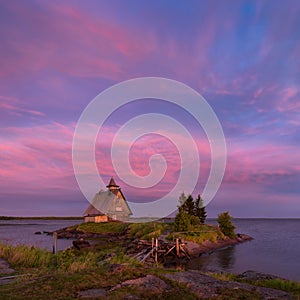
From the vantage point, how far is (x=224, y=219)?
187 feet

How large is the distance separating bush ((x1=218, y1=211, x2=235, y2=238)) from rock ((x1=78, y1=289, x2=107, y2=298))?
48.9m

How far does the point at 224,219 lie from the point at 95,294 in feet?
162

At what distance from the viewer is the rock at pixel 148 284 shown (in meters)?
10.8

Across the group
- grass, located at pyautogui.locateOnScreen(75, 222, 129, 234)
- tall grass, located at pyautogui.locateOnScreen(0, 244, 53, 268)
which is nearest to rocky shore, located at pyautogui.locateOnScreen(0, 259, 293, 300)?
tall grass, located at pyautogui.locateOnScreen(0, 244, 53, 268)

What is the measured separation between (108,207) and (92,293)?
69.9m

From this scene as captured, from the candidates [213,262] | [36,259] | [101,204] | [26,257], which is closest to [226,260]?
[213,262]

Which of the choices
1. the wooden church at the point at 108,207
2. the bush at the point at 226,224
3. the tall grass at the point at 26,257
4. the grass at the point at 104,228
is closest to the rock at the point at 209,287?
the tall grass at the point at 26,257

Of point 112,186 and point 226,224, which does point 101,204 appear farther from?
point 226,224

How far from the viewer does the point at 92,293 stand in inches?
409

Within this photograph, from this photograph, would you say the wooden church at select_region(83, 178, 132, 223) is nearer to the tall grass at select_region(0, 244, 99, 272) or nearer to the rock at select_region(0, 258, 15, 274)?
the tall grass at select_region(0, 244, 99, 272)

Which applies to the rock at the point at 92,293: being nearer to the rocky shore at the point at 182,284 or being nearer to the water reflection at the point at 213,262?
the rocky shore at the point at 182,284

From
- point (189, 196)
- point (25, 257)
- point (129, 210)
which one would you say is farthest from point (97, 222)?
point (25, 257)

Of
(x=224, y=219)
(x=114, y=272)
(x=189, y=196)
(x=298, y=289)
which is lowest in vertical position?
(x=298, y=289)

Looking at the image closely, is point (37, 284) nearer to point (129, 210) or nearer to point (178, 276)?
point (178, 276)
